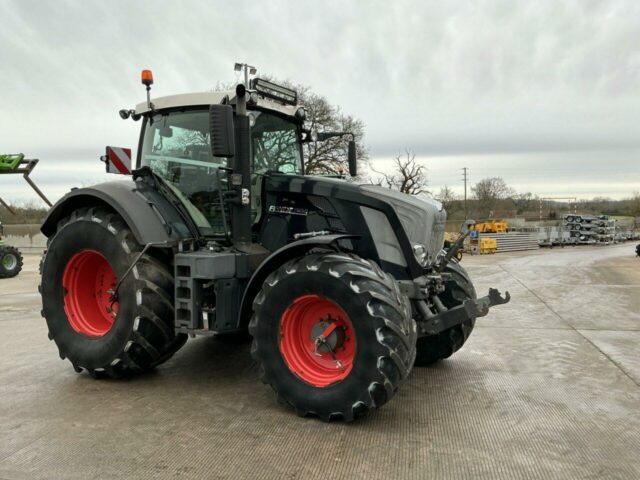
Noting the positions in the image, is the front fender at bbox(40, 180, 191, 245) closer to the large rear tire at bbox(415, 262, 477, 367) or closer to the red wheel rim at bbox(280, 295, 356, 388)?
the red wheel rim at bbox(280, 295, 356, 388)

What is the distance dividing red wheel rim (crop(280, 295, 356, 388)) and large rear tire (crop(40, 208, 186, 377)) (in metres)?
1.22

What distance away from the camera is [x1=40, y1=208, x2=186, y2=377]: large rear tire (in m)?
4.44

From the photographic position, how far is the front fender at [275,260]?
151 inches

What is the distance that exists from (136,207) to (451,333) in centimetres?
307

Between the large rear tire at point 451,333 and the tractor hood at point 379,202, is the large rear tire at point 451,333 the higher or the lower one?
the lower one

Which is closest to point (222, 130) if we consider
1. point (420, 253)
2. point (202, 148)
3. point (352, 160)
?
point (202, 148)

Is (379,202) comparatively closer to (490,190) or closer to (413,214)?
(413,214)

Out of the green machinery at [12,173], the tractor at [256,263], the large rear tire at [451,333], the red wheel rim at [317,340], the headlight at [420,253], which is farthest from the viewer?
the green machinery at [12,173]

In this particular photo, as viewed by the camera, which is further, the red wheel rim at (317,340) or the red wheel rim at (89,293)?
the red wheel rim at (89,293)

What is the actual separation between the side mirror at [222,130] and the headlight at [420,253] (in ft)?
5.20

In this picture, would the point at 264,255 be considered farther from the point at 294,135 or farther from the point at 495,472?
the point at 495,472

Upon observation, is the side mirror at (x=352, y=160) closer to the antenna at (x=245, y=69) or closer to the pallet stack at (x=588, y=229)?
the antenna at (x=245, y=69)

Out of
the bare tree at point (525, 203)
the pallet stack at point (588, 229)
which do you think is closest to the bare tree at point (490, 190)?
the bare tree at point (525, 203)

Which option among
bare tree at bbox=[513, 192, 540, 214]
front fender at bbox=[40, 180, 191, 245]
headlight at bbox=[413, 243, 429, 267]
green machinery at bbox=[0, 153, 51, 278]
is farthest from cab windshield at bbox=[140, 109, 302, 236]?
bare tree at bbox=[513, 192, 540, 214]
